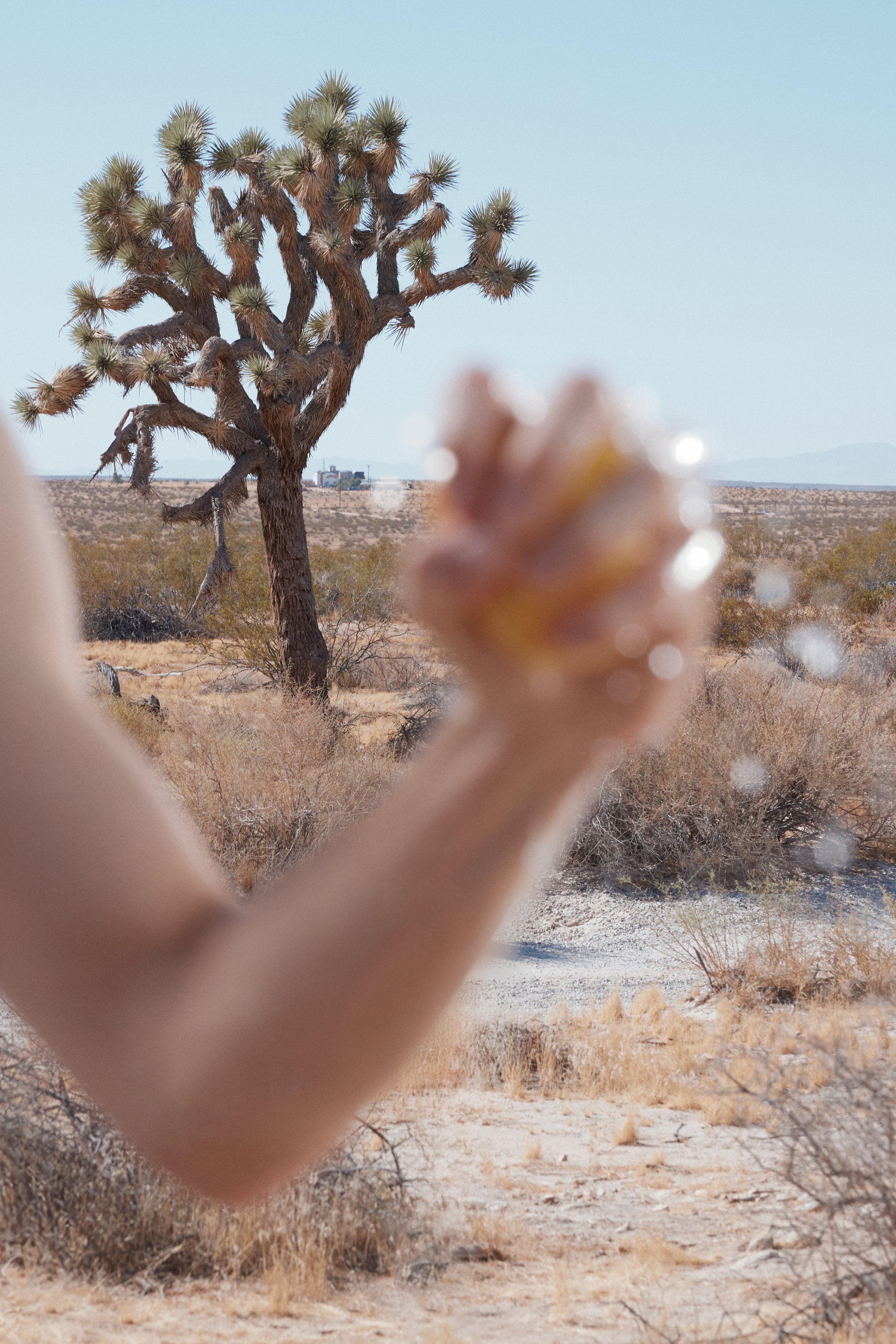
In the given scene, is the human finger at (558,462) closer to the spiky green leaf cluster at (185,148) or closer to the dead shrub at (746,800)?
the dead shrub at (746,800)

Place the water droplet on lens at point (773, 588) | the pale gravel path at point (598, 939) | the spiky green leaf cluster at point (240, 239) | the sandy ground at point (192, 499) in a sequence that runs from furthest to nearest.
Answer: the sandy ground at point (192, 499) → the water droplet on lens at point (773, 588) → the spiky green leaf cluster at point (240, 239) → the pale gravel path at point (598, 939)

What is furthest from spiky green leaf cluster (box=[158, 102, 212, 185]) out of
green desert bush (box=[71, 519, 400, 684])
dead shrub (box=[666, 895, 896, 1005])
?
dead shrub (box=[666, 895, 896, 1005])

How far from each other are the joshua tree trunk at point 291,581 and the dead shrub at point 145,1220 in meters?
8.05

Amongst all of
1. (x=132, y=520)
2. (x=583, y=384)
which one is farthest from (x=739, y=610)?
(x=132, y=520)

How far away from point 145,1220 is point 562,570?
331 centimetres

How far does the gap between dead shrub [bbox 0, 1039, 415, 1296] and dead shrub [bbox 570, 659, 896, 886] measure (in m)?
5.16

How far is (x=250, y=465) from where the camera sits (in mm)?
11211

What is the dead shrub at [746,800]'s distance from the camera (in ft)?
27.5

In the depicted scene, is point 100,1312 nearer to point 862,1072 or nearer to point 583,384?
point 862,1072

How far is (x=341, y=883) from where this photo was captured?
484mm

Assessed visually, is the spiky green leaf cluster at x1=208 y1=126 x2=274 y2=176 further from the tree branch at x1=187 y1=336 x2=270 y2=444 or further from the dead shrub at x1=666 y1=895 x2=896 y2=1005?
the dead shrub at x1=666 y1=895 x2=896 y2=1005

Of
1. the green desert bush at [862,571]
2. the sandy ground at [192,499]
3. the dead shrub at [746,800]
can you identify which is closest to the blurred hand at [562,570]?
the dead shrub at [746,800]

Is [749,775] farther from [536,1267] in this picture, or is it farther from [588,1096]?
[536,1267]

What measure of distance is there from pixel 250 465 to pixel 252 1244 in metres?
8.95
